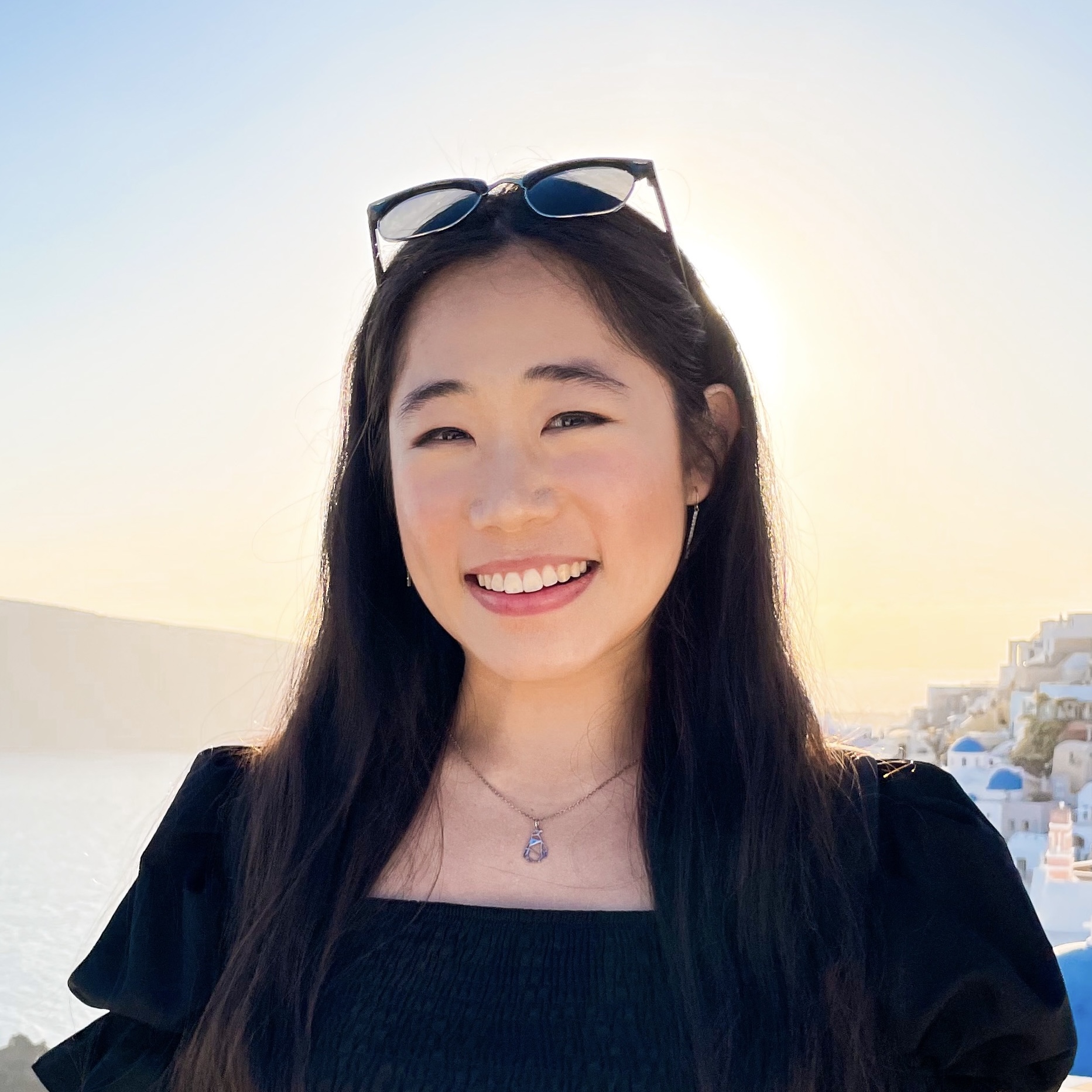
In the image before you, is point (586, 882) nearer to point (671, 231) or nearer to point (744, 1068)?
point (744, 1068)

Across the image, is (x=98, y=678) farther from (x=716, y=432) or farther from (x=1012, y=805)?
(x=716, y=432)

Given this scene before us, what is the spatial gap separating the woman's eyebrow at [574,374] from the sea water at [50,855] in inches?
185

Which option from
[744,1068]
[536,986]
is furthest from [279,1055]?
[744,1068]

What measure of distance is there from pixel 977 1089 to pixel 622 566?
32.8 inches

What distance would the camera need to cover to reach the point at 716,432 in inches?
71.7

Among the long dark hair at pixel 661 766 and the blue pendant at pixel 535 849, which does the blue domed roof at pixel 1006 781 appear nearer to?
the long dark hair at pixel 661 766

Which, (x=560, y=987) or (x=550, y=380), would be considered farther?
(x=550, y=380)

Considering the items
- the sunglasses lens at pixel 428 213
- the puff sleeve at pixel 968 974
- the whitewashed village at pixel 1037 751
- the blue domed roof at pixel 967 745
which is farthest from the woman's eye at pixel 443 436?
the blue domed roof at pixel 967 745

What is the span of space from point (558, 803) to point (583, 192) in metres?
0.98

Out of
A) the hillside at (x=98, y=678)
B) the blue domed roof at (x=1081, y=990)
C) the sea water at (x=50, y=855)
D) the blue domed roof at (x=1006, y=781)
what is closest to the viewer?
the blue domed roof at (x=1081, y=990)

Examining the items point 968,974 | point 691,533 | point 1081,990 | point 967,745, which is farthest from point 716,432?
point 967,745

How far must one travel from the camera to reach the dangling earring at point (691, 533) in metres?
1.84

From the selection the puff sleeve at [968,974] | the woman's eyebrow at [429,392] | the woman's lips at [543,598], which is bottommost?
the puff sleeve at [968,974]

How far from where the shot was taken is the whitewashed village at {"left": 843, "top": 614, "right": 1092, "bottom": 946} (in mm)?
12648
